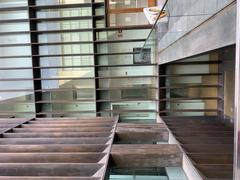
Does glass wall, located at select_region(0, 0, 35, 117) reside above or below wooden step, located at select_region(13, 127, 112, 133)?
above

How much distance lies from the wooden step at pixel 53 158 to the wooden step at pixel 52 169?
1.05ft

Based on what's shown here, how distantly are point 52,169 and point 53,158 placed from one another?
0.39 meters

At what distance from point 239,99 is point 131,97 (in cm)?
647

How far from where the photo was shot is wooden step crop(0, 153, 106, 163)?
3.62 metres

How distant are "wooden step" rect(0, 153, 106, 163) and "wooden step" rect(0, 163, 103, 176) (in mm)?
319

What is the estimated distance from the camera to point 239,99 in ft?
2.01

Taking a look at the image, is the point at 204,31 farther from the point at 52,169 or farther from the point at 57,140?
the point at 57,140

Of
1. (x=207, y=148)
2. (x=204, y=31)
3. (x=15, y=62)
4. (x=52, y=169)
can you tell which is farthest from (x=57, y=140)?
(x=15, y=62)

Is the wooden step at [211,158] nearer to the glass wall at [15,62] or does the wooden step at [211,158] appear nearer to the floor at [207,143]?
the floor at [207,143]

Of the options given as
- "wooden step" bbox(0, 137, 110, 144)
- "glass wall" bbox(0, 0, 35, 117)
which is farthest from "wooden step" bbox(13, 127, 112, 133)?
"glass wall" bbox(0, 0, 35, 117)

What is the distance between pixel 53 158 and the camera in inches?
144

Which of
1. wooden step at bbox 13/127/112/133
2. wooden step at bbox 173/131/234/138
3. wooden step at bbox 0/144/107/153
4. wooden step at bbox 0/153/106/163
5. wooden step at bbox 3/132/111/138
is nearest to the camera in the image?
wooden step at bbox 0/153/106/163

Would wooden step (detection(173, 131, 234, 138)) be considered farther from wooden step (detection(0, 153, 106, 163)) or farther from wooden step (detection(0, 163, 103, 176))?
wooden step (detection(0, 163, 103, 176))

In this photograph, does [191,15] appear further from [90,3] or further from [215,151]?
[90,3]
